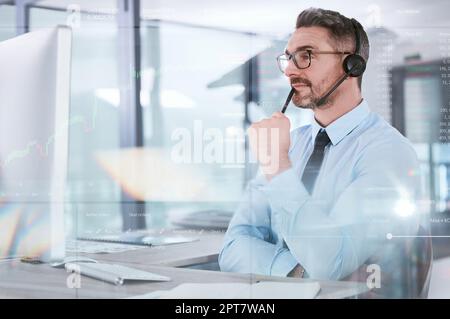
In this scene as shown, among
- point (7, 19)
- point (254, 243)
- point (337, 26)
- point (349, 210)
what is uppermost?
point (7, 19)

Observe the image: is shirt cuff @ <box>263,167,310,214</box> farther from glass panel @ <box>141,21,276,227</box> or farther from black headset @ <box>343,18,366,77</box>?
black headset @ <box>343,18,366,77</box>

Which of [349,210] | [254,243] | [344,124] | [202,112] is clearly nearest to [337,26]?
[344,124]

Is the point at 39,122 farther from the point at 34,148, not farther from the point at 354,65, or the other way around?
the point at 354,65

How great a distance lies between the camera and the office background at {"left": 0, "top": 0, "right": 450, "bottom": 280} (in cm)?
270

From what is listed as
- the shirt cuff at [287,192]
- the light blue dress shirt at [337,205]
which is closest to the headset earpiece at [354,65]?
the light blue dress shirt at [337,205]

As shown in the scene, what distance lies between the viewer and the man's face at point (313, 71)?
266cm

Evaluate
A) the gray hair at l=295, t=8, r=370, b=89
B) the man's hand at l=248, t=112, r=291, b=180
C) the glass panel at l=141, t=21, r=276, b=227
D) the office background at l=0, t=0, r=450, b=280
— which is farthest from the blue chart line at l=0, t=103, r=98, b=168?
the gray hair at l=295, t=8, r=370, b=89

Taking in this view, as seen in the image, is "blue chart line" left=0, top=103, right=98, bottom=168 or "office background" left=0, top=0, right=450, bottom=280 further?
"office background" left=0, top=0, right=450, bottom=280

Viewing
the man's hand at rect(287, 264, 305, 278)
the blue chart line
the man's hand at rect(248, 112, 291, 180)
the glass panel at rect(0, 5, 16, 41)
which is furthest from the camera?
the glass panel at rect(0, 5, 16, 41)

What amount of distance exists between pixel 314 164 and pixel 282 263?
0.44 meters

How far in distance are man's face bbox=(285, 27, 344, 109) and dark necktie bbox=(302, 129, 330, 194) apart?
16 cm

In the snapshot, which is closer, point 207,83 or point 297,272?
point 297,272

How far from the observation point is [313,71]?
8.79ft

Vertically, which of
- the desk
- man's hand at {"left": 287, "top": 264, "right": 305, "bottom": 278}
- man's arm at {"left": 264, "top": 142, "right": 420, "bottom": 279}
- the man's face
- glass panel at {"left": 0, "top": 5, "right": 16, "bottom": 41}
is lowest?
man's hand at {"left": 287, "top": 264, "right": 305, "bottom": 278}
